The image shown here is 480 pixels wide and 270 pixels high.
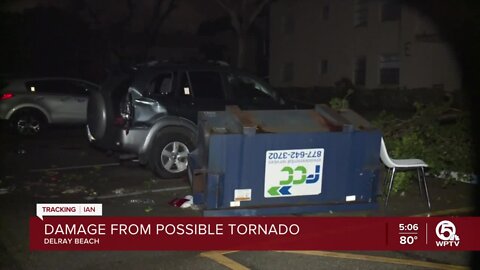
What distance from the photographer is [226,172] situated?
654 centimetres

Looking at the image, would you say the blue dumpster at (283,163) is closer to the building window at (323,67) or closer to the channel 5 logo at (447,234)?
the channel 5 logo at (447,234)

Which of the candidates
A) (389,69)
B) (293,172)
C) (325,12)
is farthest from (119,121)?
(325,12)

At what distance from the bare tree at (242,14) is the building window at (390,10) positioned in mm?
5466

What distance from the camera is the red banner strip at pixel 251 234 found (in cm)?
591

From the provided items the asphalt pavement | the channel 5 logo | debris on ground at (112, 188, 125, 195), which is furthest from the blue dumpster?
debris on ground at (112, 188, 125, 195)

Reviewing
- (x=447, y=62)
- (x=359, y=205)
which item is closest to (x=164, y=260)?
(x=359, y=205)

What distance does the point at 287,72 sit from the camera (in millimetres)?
32375

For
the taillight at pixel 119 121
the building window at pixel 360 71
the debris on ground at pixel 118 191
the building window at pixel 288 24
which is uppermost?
the building window at pixel 288 24

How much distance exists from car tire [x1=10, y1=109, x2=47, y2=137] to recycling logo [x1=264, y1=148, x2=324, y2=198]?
9.55m

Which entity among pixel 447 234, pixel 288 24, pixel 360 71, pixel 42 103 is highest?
pixel 288 24

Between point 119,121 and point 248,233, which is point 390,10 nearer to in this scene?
point 119,121

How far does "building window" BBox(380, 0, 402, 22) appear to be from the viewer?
2576 centimetres

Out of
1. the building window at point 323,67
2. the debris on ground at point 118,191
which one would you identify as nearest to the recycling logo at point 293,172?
the debris on ground at point 118,191

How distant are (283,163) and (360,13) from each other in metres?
22.4
